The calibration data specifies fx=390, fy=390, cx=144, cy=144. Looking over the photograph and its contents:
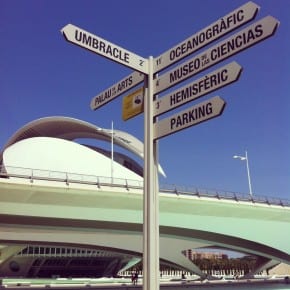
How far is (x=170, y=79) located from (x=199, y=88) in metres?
0.71

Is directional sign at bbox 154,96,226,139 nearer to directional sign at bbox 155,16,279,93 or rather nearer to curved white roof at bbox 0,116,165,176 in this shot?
directional sign at bbox 155,16,279,93

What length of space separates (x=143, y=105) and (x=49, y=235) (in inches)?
1209

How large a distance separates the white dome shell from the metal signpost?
4442cm

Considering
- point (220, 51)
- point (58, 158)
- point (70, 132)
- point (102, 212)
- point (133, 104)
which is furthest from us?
point (70, 132)

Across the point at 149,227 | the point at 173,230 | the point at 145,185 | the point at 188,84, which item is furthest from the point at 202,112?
the point at 173,230

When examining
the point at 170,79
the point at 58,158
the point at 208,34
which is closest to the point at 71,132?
the point at 58,158

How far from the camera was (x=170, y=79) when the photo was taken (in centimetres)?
790

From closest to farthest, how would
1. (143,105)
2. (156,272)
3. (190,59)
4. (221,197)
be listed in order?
(156,272)
(190,59)
(143,105)
(221,197)

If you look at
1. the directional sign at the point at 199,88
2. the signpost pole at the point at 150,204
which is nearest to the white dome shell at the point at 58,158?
the signpost pole at the point at 150,204

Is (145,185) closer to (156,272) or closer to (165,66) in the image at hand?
(156,272)

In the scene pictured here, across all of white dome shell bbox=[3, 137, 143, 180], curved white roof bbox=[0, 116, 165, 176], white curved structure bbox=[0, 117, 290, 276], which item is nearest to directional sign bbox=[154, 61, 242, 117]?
white curved structure bbox=[0, 117, 290, 276]

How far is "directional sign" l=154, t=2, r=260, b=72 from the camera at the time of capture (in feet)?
22.0

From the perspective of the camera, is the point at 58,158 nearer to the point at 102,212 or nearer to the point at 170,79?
the point at 102,212

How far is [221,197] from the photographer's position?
37125 millimetres
